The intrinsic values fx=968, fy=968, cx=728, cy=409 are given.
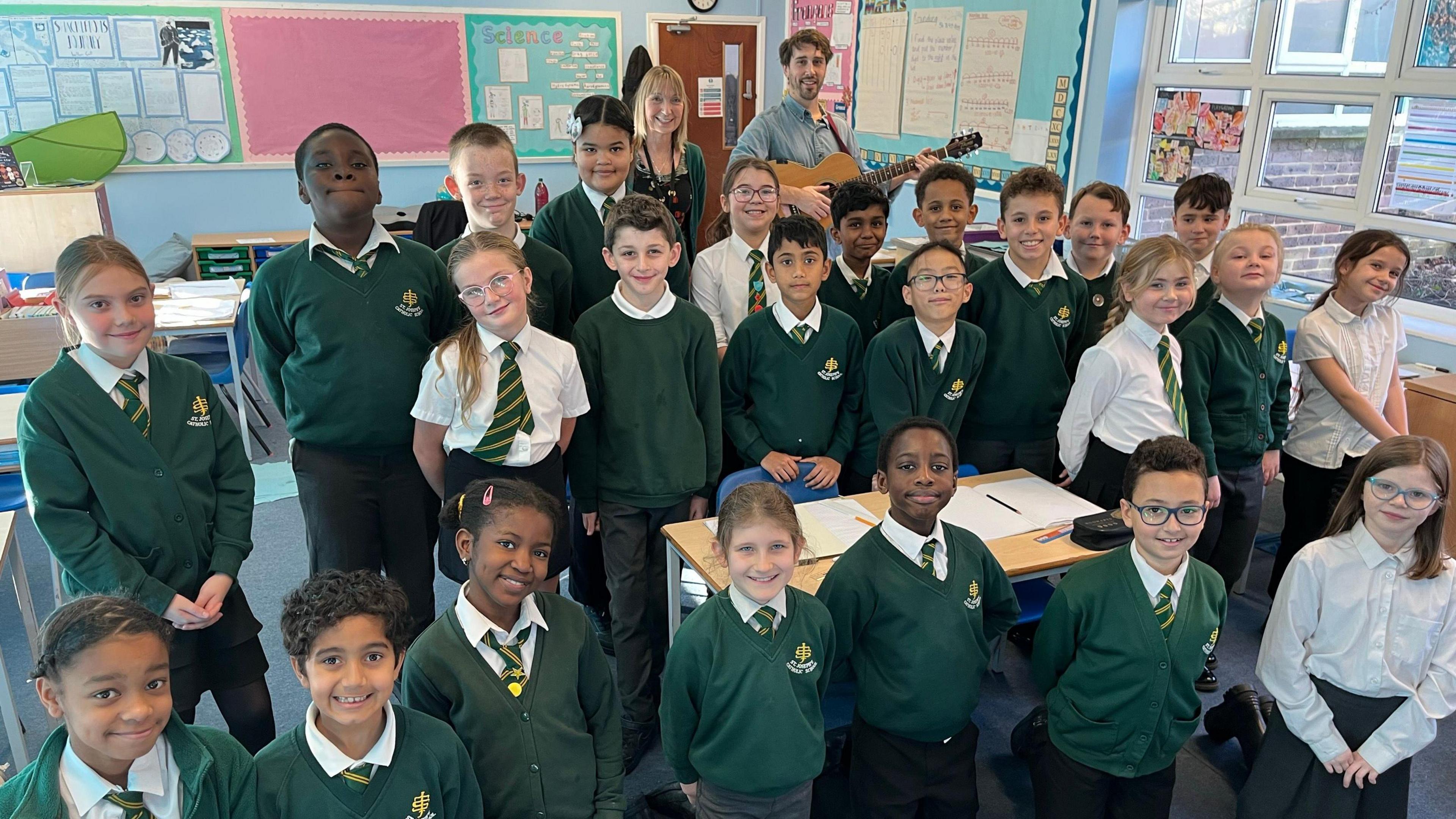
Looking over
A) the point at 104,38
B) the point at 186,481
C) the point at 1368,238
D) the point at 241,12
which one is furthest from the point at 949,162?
the point at 104,38

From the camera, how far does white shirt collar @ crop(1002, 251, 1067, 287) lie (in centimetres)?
290

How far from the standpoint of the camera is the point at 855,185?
3154 millimetres

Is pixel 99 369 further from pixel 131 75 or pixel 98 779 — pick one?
pixel 131 75

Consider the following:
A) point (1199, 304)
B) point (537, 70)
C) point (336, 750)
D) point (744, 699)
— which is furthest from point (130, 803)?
point (537, 70)

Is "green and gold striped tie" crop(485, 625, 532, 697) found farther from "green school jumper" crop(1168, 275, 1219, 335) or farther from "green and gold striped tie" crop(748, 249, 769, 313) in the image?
"green school jumper" crop(1168, 275, 1219, 335)

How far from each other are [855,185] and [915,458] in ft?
4.77

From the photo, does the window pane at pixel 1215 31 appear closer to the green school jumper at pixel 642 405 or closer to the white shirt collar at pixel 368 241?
the green school jumper at pixel 642 405

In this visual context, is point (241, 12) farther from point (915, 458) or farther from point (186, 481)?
point (915, 458)

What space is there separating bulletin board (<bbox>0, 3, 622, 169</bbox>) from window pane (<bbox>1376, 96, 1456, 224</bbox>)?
16.5 ft

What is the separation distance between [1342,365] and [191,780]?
10.6ft

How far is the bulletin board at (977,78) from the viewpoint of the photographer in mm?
5055

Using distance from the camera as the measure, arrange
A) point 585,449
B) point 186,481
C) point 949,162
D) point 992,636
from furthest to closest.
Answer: point 949,162 → point 585,449 → point 992,636 → point 186,481

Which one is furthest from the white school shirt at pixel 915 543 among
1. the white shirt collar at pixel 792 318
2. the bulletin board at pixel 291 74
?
the bulletin board at pixel 291 74

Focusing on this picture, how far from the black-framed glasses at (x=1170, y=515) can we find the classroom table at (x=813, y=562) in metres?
0.35
